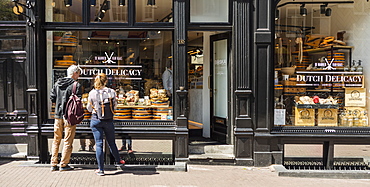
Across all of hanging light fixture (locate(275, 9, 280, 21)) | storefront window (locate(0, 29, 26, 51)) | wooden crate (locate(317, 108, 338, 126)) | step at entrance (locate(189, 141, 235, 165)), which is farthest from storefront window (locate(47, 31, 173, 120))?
wooden crate (locate(317, 108, 338, 126))

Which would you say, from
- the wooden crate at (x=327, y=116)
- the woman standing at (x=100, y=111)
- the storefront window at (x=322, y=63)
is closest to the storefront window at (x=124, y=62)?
the woman standing at (x=100, y=111)

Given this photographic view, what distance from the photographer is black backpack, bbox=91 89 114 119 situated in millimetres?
6957

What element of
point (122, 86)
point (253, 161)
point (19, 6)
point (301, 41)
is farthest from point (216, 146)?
point (19, 6)

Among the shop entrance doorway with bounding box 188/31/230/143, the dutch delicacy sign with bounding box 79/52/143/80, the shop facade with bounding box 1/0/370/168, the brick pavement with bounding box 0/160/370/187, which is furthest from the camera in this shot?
the shop entrance doorway with bounding box 188/31/230/143

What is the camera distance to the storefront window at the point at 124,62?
8203 millimetres

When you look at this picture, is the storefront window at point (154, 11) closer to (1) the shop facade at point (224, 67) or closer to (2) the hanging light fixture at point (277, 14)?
(1) the shop facade at point (224, 67)

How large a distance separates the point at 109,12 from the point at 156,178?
3.62 metres

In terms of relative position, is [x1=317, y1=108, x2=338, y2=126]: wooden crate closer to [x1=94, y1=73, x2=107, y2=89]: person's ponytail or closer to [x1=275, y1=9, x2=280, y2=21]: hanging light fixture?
[x1=275, y1=9, x2=280, y2=21]: hanging light fixture

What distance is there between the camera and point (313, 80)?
27.2 ft

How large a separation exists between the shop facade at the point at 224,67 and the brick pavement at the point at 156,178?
50 centimetres

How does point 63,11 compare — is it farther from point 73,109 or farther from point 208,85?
point 208,85

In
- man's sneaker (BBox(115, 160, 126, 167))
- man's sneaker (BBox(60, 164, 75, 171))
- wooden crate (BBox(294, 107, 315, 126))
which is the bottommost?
man's sneaker (BBox(60, 164, 75, 171))

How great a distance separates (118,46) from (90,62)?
70cm

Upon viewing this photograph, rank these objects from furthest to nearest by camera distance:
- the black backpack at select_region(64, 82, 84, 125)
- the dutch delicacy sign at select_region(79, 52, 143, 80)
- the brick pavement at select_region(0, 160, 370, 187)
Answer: the dutch delicacy sign at select_region(79, 52, 143, 80)
the black backpack at select_region(64, 82, 84, 125)
the brick pavement at select_region(0, 160, 370, 187)
